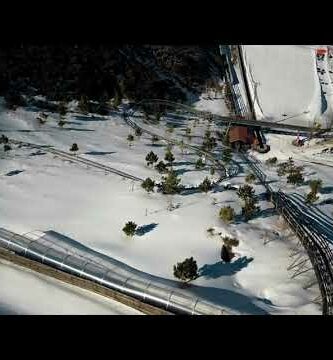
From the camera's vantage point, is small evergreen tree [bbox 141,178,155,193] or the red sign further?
the red sign

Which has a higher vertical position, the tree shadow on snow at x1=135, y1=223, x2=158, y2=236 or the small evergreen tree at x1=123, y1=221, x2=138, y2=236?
the tree shadow on snow at x1=135, y1=223, x2=158, y2=236

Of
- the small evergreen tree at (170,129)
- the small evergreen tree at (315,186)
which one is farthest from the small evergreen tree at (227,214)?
the small evergreen tree at (170,129)

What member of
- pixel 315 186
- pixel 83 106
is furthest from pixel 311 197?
pixel 83 106

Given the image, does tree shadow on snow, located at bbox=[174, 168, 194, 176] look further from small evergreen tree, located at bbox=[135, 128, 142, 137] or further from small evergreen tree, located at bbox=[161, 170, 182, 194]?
→ small evergreen tree, located at bbox=[135, 128, 142, 137]

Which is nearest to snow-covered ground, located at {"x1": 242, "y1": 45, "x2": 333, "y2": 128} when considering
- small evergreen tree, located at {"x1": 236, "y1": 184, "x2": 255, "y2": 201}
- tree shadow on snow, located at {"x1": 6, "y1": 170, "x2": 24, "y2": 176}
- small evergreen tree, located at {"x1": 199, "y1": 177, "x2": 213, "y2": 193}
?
small evergreen tree, located at {"x1": 199, "y1": 177, "x2": 213, "y2": 193}

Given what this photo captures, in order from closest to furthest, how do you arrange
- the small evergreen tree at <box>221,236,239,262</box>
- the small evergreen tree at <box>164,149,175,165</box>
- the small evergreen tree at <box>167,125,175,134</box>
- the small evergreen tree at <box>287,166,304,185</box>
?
1. the small evergreen tree at <box>221,236,239,262</box>
2. the small evergreen tree at <box>287,166,304,185</box>
3. the small evergreen tree at <box>164,149,175,165</box>
4. the small evergreen tree at <box>167,125,175,134</box>

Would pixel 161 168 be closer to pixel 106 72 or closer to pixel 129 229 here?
pixel 129 229
